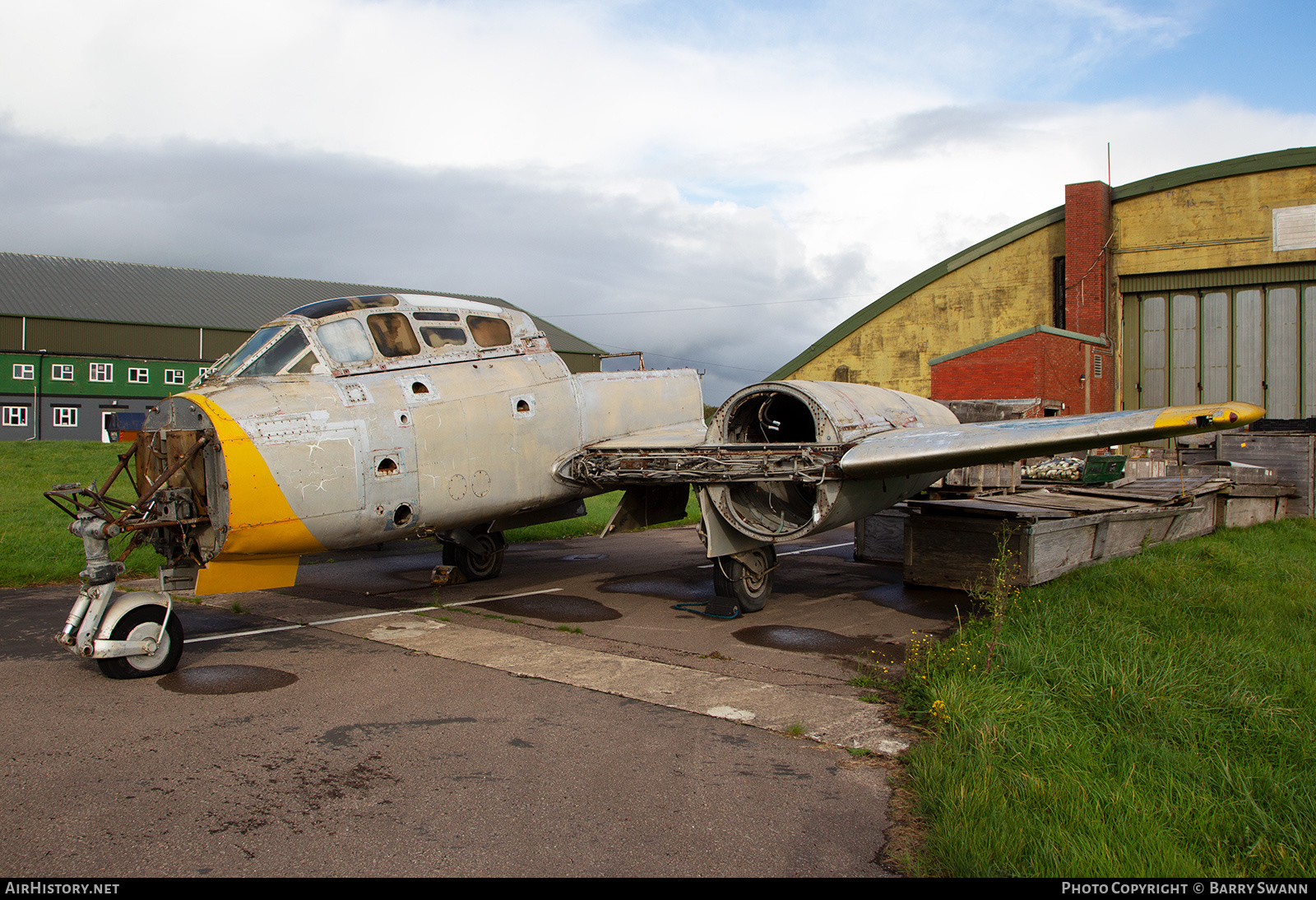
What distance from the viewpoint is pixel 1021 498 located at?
41.4ft

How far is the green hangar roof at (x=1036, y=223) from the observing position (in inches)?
1007

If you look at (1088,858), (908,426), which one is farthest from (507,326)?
(1088,858)

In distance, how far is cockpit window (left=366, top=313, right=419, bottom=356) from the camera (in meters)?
8.23

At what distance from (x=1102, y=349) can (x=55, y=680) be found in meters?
28.5

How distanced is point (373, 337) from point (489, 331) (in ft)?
4.79

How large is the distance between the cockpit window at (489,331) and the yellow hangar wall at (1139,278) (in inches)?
963

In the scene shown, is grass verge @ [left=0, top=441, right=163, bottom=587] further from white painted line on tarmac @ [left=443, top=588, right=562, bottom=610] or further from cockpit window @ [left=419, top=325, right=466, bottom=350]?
cockpit window @ [left=419, top=325, right=466, bottom=350]

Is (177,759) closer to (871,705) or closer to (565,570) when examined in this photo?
(871,705)

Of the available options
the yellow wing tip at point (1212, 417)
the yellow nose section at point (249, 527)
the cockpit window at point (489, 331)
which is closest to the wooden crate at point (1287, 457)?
the yellow wing tip at point (1212, 417)

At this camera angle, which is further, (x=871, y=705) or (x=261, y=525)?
(x=261, y=525)

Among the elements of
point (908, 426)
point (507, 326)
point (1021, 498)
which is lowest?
point (1021, 498)

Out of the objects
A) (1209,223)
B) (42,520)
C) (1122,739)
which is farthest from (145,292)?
(1122,739)

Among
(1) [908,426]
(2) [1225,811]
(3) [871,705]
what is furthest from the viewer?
(1) [908,426]

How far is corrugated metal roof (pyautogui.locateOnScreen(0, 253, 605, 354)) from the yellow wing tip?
45757mm
